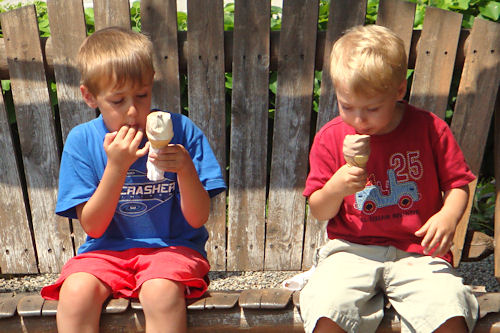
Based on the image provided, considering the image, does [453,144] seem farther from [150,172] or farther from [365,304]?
[150,172]

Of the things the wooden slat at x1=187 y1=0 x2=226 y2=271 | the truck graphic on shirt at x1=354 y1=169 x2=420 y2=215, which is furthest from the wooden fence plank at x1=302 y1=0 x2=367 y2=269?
the truck graphic on shirt at x1=354 y1=169 x2=420 y2=215

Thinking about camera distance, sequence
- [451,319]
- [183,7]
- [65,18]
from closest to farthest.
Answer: [451,319]
[65,18]
[183,7]

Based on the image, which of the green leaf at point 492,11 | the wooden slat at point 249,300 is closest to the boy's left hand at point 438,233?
the wooden slat at point 249,300

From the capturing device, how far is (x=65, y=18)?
10.5 feet

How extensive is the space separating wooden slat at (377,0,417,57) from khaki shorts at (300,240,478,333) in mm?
1050

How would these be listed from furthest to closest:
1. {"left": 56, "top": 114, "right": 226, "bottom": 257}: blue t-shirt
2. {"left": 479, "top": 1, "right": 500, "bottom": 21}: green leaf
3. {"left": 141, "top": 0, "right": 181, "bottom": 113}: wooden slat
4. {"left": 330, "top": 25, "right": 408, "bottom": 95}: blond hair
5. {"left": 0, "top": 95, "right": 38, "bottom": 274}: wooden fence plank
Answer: {"left": 479, "top": 1, "right": 500, "bottom": 21}: green leaf → {"left": 0, "top": 95, "right": 38, "bottom": 274}: wooden fence plank → {"left": 141, "top": 0, "right": 181, "bottom": 113}: wooden slat → {"left": 56, "top": 114, "right": 226, "bottom": 257}: blue t-shirt → {"left": 330, "top": 25, "right": 408, "bottom": 95}: blond hair

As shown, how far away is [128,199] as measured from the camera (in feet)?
9.24

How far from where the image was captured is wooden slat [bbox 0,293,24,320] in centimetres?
272

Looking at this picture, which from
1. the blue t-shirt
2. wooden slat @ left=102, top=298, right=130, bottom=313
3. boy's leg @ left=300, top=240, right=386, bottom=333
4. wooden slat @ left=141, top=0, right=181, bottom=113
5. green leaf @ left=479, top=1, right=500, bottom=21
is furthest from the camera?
green leaf @ left=479, top=1, right=500, bottom=21

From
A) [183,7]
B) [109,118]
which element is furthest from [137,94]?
[183,7]

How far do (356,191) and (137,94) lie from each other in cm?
87

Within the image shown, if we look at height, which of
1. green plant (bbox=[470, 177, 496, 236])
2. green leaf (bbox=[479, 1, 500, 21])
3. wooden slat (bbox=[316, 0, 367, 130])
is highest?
wooden slat (bbox=[316, 0, 367, 130])

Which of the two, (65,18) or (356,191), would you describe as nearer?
(356,191)

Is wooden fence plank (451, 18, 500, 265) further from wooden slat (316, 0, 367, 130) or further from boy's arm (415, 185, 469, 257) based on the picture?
boy's arm (415, 185, 469, 257)
